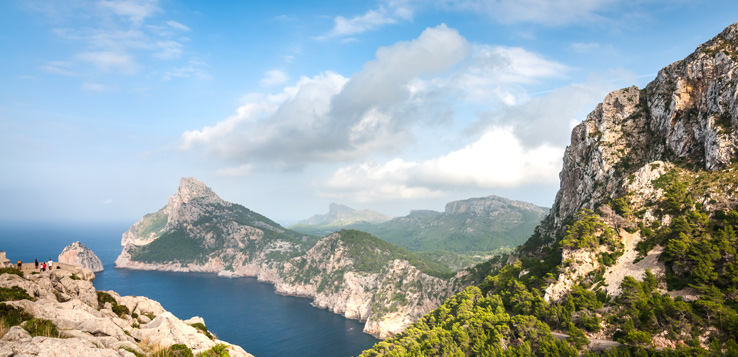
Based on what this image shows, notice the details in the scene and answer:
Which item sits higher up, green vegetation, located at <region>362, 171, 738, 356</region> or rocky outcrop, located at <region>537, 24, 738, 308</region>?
rocky outcrop, located at <region>537, 24, 738, 308</region>

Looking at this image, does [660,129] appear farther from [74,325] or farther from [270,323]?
[270,323]

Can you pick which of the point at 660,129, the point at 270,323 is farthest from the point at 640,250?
the point at 270,323

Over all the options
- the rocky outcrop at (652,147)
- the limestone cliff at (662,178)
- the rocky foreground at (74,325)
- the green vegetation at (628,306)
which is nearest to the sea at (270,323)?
the green vegetation at (628,306)

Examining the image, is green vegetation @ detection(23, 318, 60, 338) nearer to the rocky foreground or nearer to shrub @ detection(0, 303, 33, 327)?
the rocky foreground

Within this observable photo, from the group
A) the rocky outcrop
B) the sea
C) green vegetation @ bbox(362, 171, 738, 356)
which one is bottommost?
the sea

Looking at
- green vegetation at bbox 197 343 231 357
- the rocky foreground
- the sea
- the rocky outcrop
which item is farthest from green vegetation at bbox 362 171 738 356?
the rocky foreground

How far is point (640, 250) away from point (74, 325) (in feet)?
279

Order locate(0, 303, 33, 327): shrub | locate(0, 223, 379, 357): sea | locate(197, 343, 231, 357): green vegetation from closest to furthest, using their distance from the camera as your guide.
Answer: locate(0, 303, 33, 327): shrub < locate(197, 343, 231, 357): green vegetation < locate(0, 223, 379, 357): sea

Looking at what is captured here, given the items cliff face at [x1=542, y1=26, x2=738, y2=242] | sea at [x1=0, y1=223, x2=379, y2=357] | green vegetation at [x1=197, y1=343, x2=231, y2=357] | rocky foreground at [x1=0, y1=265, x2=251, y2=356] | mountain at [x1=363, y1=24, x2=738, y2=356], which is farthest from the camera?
sea at [x1=0, y1=223, x2=379, y2=357]

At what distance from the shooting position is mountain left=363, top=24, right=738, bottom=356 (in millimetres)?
49125

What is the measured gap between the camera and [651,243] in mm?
63344

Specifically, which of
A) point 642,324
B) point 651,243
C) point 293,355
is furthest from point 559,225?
point 293,355

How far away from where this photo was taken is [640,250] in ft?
211

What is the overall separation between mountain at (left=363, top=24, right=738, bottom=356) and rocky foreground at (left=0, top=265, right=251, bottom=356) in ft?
184
